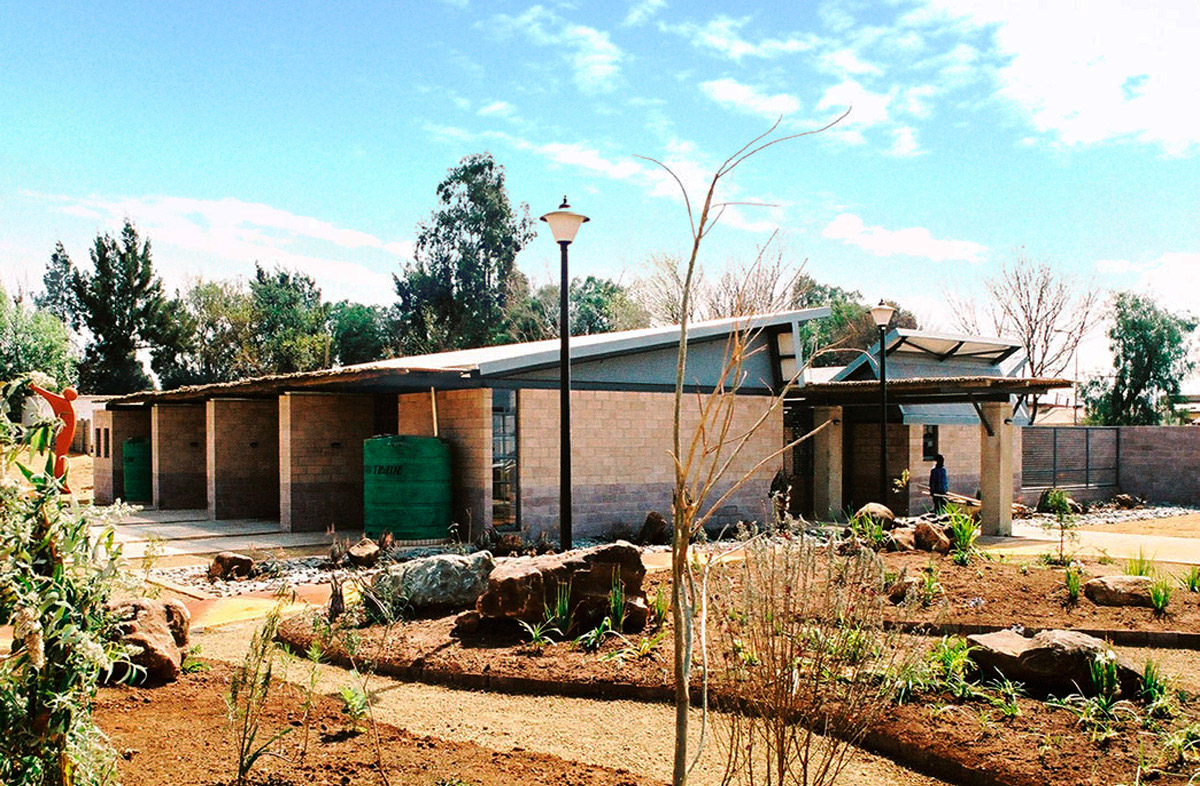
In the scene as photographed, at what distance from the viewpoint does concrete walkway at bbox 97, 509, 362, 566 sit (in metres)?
12.4

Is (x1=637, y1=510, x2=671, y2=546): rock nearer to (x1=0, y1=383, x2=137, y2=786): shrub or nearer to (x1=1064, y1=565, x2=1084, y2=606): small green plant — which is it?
(x1=1064, y1=565, x2=1084, y2=606): small green plant

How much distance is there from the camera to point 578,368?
46.0ft

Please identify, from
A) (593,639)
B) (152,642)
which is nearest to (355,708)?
(152,642)

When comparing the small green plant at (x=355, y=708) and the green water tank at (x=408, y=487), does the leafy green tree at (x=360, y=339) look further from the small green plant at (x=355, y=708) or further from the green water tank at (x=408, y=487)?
the small green plant at (x=355, y=708)

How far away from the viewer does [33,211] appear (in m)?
43.3

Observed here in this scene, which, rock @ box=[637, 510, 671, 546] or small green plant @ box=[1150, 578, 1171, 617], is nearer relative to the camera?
small green plant @ box=[1150, 578, 1171, 617]

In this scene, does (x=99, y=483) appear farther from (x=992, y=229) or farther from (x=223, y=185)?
(x=992, y=229)

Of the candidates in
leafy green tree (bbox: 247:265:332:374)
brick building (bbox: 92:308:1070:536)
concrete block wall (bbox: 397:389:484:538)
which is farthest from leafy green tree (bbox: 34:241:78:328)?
concrete block wall (bbox: 397:389:484:538)

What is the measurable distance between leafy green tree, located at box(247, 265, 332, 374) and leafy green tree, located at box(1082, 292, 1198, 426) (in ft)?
105

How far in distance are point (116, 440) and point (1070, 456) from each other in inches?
991

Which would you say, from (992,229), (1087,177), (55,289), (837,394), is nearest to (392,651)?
(837,394)

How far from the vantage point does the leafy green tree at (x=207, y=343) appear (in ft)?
129

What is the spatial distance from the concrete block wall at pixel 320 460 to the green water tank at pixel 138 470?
8379 mm

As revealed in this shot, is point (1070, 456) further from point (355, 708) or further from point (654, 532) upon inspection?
point (355, 708)
